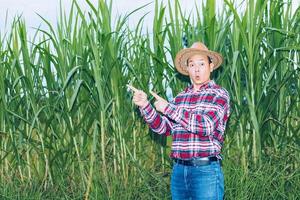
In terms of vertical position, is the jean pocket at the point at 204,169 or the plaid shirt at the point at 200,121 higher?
the plaid shirt at the point at 200,121

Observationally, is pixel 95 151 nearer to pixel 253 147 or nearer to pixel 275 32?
pixel 253 147

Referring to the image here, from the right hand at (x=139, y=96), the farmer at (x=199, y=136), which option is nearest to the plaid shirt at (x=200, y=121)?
the farmer at (x=199, y=136)

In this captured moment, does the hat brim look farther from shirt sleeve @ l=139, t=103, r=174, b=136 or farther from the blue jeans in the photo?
the blue jeans

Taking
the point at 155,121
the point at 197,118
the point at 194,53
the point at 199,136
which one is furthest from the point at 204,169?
the point at 194,53

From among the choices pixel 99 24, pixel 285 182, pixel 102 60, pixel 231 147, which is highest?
pixel 99 24

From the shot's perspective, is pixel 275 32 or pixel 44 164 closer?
pixel 275 32

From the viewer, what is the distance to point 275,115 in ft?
13.1

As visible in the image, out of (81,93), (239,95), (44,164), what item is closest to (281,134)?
(239,95)

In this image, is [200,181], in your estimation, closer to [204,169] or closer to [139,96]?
[204,169]

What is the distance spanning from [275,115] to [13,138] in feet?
6.39

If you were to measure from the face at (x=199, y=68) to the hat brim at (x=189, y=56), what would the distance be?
0.14ft

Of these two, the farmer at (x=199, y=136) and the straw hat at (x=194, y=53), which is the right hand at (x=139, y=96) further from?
the straw hat at (x=194, y=53)

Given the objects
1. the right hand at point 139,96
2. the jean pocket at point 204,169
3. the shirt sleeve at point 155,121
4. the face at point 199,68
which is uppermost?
the face at point 199,68

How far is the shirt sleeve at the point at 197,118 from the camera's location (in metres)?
2.80
